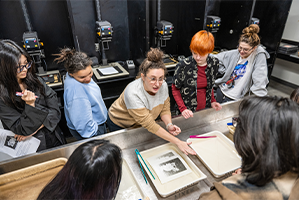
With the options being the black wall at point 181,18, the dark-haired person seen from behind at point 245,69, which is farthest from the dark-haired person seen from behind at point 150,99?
the black wall at point 181,18

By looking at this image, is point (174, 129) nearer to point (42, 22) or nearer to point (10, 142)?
point (10, 142)

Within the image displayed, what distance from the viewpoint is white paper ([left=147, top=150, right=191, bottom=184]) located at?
1.06 metres

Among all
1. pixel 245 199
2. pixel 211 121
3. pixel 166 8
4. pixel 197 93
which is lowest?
pixel 211 121

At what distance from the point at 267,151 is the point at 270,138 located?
45 millimetres

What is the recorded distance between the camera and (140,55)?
2.91m

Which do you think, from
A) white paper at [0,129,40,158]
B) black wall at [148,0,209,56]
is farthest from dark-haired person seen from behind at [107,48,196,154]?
black wall at [148,0,209,56]

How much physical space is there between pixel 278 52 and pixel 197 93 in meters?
2.96

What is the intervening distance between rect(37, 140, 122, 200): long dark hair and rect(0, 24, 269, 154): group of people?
594 millimetres

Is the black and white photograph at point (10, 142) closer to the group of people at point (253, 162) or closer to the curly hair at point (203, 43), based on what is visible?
the group of people at point (253, 162)

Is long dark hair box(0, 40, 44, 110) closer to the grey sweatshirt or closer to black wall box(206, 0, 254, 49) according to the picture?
the grey sweatshirt

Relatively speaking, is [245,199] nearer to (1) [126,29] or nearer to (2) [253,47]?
(2) [253,47]

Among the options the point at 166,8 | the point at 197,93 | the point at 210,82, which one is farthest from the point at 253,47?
the point at 166,8

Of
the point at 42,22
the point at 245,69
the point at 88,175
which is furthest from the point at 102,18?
the point at 88,175

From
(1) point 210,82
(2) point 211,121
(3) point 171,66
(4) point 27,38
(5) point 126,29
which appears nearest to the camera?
(2) point 211,121
